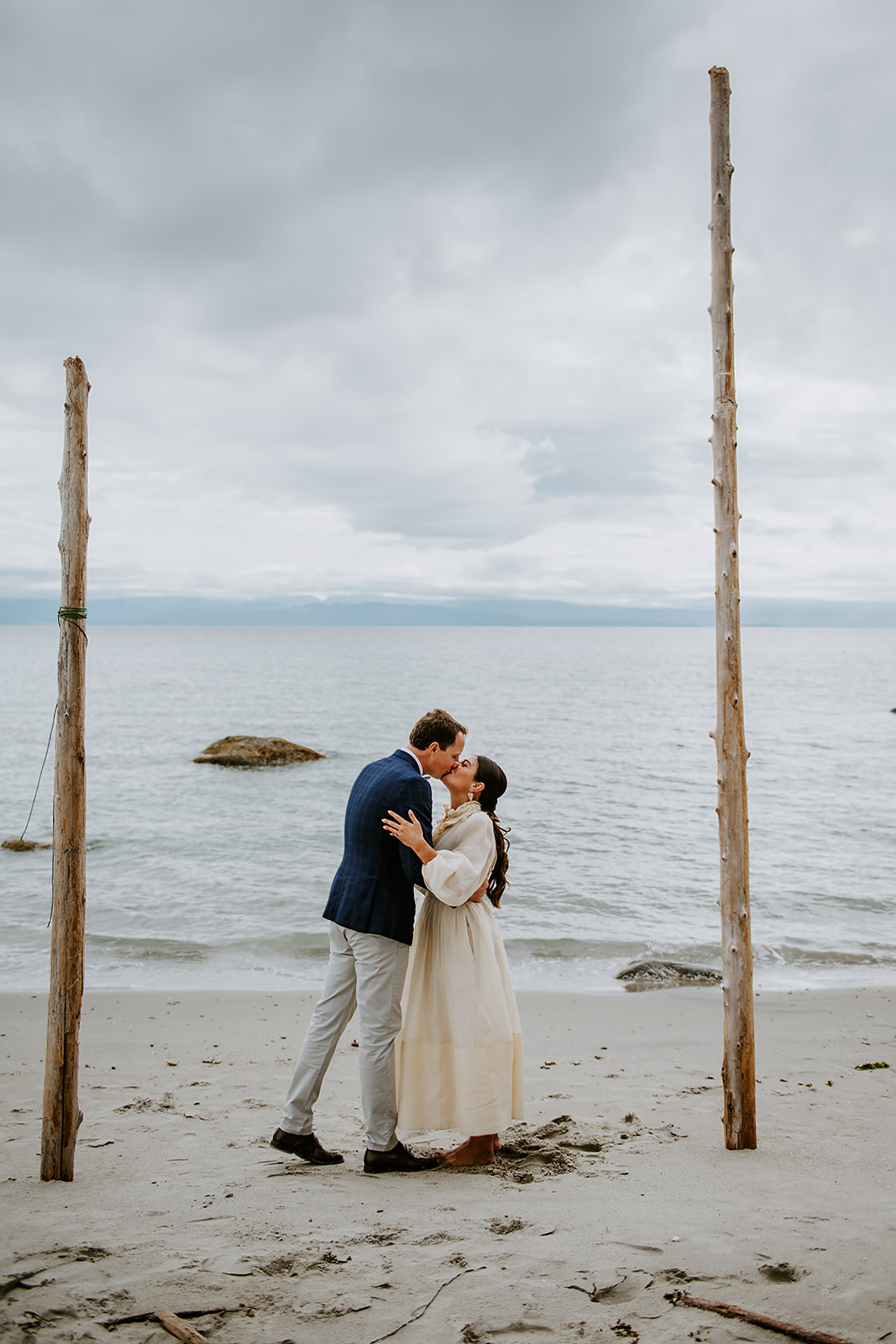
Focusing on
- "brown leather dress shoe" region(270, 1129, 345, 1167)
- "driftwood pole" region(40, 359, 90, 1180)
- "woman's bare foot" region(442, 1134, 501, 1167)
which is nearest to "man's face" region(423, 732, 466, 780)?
"driftwood pole" region(40, 359, 90, 1180)

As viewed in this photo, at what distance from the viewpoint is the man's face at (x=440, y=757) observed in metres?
4.62

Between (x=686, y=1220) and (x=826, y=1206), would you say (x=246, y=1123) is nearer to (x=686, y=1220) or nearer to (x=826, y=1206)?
(x=686, y=1220)

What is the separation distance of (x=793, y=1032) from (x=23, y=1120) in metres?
6.04

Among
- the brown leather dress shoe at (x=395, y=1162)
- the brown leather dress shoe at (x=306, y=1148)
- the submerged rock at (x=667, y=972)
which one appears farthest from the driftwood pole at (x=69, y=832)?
the submerged rock at (x=667, y=972)

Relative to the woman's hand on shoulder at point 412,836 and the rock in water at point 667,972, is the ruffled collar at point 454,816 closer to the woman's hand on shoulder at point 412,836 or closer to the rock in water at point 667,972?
the woman's hand on shoulder at point 412,836

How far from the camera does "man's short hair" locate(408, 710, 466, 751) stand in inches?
181

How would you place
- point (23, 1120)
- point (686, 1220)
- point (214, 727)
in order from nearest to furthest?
point (686, 1220) < point (23, 1120) < point (214, 727)

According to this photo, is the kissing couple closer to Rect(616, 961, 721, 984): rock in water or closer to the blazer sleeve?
the blazer sleeve

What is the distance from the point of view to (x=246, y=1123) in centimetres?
534

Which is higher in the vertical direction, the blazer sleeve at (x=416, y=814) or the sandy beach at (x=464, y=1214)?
the blazer sleeve at (x=416, y=814)

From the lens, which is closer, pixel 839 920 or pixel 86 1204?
pixel 86 1204

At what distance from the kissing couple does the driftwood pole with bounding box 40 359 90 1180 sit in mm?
1106

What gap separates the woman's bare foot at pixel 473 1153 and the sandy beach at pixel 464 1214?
0.09 meters

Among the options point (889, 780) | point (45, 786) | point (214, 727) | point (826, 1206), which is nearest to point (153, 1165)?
point (826, 1206)
